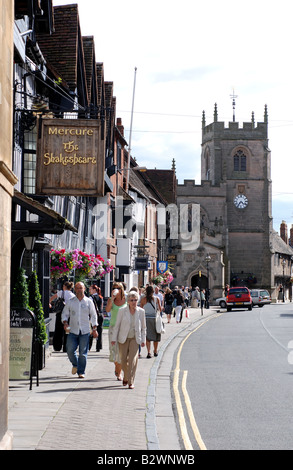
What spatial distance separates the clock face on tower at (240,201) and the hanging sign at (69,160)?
7454 cm

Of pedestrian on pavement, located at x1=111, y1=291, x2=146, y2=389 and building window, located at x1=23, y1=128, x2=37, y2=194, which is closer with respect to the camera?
pedestrian on pavement, located at x1=111, y1=291, x2=146, y2=389

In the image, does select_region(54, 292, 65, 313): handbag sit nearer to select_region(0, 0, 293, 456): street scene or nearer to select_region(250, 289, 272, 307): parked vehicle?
select_region(0, 0, 293, 456): street scene

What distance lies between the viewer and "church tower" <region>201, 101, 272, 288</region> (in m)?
86.6

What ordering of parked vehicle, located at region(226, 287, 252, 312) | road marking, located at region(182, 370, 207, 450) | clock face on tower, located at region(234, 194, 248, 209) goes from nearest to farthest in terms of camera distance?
road marking, located at region(182, 370, 207, 450)
parked vehicle, located at region(226, 287, 252, 312)
clock face on tower, located at region(234, 194, 248, 209)

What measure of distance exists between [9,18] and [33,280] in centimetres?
742

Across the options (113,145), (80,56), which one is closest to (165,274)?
(113,145)

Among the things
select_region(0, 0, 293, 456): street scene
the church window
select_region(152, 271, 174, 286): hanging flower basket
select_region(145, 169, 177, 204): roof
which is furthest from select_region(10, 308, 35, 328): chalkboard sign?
the church window

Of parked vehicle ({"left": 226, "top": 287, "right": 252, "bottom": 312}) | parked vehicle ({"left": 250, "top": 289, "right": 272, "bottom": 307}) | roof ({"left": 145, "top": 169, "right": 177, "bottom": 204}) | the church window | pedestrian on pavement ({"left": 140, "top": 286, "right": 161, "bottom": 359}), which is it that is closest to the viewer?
pedestrian on pavement ({"left": 140, "top": 286, "right": 161, "bottom": 359})

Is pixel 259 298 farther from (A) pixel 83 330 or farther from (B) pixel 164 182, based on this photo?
(A) pixel 83 330

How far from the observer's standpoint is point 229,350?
20.6 meters

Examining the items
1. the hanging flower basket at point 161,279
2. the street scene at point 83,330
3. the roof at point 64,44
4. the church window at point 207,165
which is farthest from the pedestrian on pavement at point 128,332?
the church window at point 207,165

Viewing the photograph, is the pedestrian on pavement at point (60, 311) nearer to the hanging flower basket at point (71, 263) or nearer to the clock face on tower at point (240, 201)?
the hanging flower basket at point (71, 263)

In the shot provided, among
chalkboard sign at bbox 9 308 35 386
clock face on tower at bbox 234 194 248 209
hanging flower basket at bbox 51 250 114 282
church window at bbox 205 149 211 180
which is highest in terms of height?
church window at bbox 205 149 211 180

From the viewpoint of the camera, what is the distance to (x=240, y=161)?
9056 centimetres
